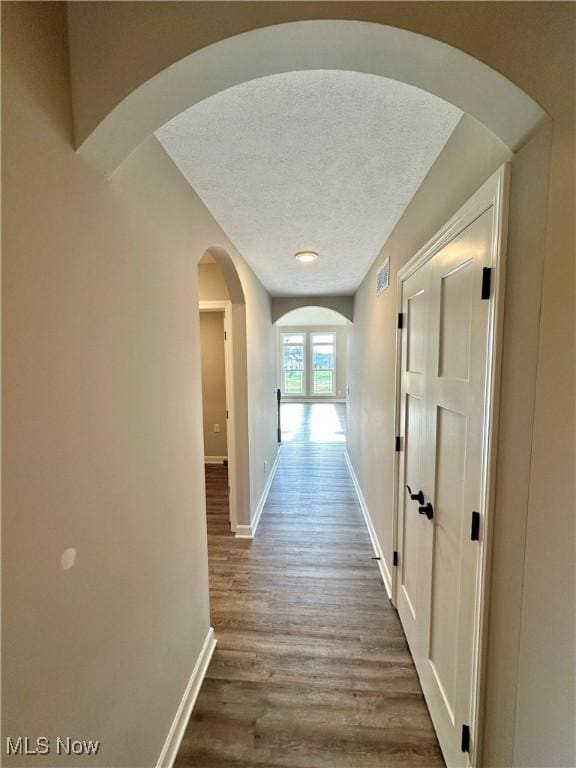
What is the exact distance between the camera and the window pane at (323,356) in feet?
35.2

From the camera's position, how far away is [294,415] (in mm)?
8773

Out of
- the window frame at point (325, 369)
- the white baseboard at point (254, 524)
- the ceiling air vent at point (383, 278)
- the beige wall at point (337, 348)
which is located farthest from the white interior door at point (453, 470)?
the window frame at point (325, 369)

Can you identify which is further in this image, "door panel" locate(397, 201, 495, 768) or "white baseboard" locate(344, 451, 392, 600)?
"white baseboard" locate(344, 451, 392, 600)

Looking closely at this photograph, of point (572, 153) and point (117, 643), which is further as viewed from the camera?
point (117, 643)

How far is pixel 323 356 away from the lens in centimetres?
1079

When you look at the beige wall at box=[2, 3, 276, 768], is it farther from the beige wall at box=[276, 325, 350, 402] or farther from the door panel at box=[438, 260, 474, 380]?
Answer: the beige wall at box=[276, 325, 350, 402]

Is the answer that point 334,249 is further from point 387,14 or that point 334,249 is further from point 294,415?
point 294,415

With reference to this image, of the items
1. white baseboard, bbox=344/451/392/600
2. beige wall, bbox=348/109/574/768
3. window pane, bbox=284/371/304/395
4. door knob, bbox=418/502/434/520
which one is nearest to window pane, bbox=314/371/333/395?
window pane, bbox=284/371/304/395

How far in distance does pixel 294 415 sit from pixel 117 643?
25.8ft

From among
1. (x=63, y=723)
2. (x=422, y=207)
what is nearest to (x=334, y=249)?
(x=422, y=207)

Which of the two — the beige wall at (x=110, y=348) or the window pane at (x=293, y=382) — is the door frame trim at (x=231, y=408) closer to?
the beige wall at (x=110, y=348)

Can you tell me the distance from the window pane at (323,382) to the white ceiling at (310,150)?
8.74 meters

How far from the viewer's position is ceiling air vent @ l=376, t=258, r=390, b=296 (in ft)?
7.41

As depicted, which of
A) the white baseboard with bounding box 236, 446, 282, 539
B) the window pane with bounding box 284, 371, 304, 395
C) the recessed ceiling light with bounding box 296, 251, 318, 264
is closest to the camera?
the recessed ceiling light with bounding box 296, 251, 318, 264
